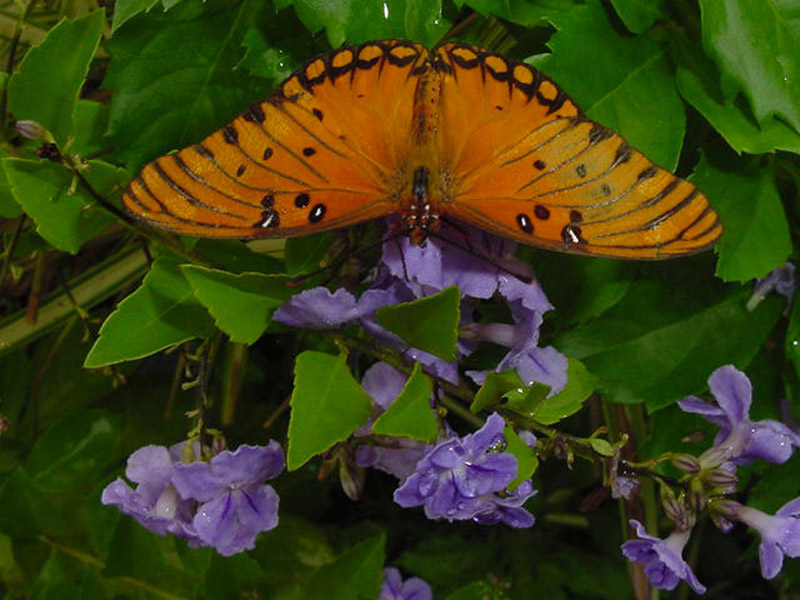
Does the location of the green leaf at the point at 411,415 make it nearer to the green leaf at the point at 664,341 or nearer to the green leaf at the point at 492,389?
the green leaf at the point at 492,389

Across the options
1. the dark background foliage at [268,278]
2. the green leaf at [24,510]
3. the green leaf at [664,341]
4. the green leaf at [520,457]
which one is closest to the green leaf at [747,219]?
the dark background foliage at [268,278]

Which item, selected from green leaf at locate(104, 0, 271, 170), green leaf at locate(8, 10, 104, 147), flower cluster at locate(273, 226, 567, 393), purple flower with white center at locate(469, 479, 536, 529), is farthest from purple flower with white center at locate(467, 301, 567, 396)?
green leaf at locate(8, 10, 104, 147)

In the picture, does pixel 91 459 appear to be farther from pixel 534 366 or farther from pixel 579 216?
pixel 579 216

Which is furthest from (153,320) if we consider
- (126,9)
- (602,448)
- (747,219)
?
(747,219)

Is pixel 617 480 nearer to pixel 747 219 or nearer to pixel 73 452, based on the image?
pixel 747 219

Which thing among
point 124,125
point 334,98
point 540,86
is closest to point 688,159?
point 540,86

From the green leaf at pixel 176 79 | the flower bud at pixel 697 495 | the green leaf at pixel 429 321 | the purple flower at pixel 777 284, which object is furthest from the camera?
the purple flower at pixel 777 284
